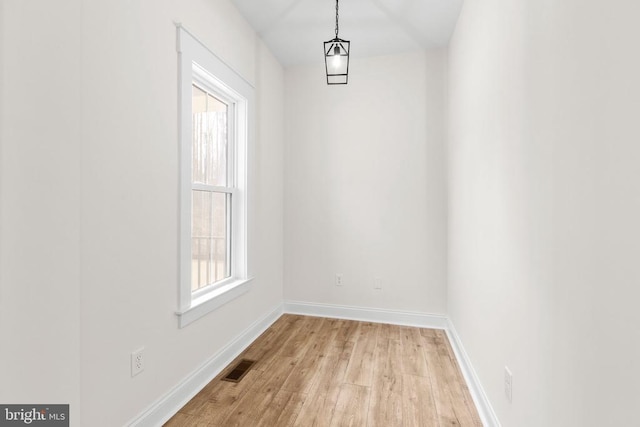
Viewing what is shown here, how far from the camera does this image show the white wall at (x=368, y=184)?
3.19m

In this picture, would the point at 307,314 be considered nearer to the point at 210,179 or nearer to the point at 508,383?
the point at 210,179

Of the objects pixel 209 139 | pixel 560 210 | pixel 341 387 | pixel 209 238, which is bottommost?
pixel 341 387

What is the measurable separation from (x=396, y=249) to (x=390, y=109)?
1425 millimetres

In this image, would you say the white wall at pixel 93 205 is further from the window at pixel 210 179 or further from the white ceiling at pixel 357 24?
the white ceiling at pixel 357 24

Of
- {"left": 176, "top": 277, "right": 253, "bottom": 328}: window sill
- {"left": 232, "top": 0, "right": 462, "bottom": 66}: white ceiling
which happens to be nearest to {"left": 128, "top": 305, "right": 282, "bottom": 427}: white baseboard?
{"left": 176, "top": 277, "right": 253, "bottom": 328}: window sill

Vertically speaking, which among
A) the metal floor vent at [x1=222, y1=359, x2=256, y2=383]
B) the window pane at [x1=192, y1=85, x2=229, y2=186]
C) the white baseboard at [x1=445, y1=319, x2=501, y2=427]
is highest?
the window pane at [x1=192, y1=85, x2=229, y2=186]

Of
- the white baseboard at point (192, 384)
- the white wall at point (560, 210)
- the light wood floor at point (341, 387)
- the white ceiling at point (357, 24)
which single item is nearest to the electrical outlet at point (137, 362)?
the white baseboard at point (192, 384)

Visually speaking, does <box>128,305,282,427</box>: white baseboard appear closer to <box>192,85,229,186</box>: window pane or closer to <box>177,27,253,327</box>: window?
<box>177,27,253,327</box>: window

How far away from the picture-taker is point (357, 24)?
2.76 metres

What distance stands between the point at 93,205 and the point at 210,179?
43.1 inches

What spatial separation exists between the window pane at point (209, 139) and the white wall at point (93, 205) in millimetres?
387

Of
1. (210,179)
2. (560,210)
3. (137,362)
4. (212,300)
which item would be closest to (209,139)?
(210,179)

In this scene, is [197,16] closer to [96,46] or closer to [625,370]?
[96,46]

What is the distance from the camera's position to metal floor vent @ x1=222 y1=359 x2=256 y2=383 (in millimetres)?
2159
